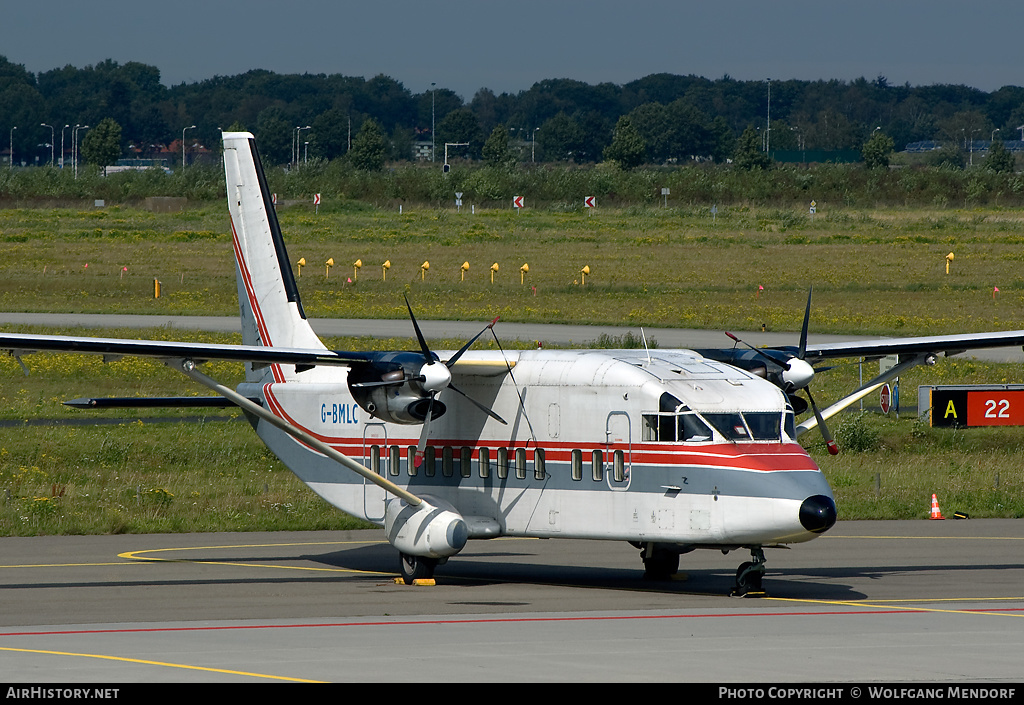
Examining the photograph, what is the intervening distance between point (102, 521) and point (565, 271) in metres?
49.9

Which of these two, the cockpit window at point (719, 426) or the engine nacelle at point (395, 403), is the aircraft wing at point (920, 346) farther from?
the engine nacelle at point (395, 403)

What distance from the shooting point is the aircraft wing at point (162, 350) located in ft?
60.3

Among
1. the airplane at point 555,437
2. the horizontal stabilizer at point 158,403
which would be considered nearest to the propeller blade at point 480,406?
the airplane at point 555,437

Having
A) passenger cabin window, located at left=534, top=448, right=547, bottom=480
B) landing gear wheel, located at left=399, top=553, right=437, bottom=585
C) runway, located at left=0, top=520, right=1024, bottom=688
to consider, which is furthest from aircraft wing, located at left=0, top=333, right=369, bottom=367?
runway, located at left=0, top=520, right=1024, bottom=688

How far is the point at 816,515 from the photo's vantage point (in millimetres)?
17094

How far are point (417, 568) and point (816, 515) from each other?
663 cm

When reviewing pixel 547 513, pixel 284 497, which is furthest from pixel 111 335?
pixel 547 513

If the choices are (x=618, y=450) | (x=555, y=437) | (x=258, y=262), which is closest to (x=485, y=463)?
(x=555, y=437)

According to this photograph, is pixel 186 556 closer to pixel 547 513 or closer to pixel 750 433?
pixel 547 513

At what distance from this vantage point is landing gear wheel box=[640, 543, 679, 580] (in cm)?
2041

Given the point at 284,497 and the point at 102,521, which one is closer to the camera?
the point at 102,521

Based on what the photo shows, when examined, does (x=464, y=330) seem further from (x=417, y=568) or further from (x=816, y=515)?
(x=816, y=515)

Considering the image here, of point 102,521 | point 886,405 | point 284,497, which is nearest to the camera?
point 102,521

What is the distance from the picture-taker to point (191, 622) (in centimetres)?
1673
